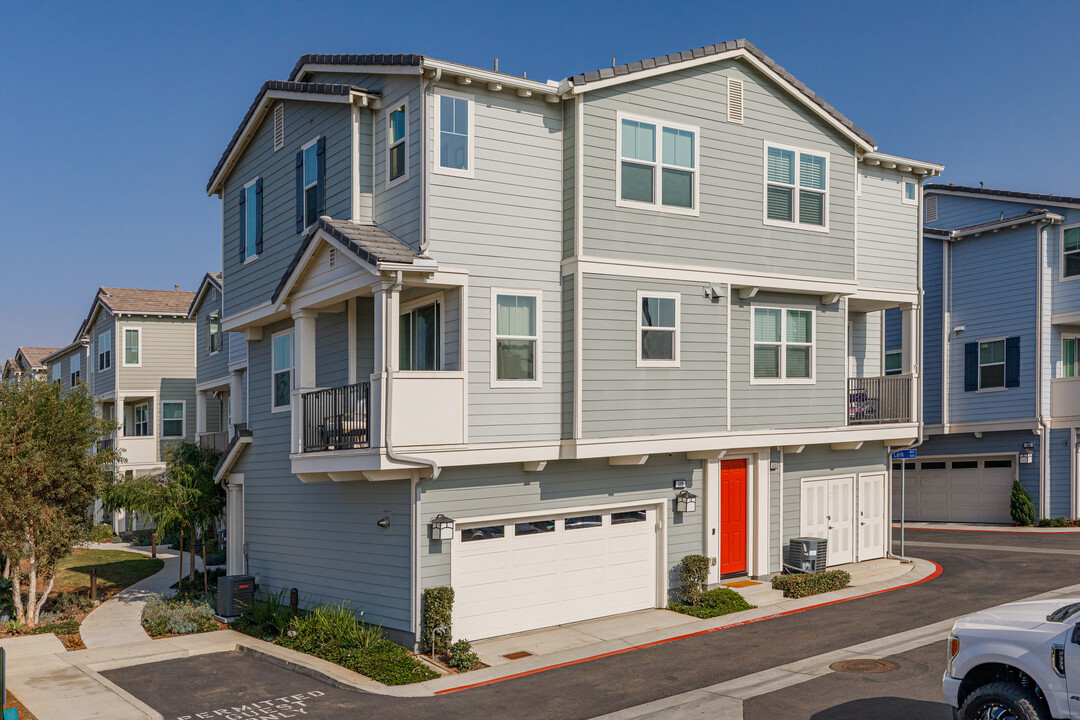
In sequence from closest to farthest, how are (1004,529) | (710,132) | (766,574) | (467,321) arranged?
(467,321)
(710,132)
(766,574)
(1004,529)

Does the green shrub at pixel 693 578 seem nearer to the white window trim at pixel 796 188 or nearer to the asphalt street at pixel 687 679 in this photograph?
the asphalt street at pixel 687 679

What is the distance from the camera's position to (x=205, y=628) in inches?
725

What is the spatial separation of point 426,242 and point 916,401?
42.6 feet

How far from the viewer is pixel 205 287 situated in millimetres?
34812

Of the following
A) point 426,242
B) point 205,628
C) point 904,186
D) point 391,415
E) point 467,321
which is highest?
point 904,186

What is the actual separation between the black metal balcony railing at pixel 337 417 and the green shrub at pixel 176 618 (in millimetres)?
5020

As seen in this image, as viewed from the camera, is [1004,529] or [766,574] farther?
[1004,529]

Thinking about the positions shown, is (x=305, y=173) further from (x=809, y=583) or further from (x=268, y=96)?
(x=809, y=583)

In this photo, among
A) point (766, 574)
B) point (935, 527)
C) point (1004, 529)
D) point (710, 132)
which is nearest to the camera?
point (710, 132)

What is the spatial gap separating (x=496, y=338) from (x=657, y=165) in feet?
15.3

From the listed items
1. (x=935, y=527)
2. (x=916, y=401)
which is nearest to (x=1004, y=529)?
(x=935, y=527)

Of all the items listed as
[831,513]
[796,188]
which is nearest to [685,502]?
[831,513]

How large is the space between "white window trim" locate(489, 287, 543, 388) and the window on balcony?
930 millimetres

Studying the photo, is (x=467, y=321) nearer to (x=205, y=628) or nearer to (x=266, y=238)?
(x=266, y=238)
